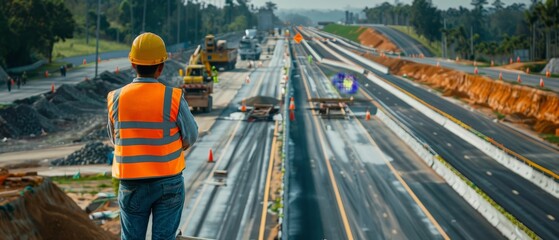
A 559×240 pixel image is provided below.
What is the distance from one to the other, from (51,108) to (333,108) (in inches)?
790

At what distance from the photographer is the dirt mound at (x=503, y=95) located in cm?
4572

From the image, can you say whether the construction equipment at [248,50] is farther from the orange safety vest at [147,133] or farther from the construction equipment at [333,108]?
the orange safety vest at [147,133]

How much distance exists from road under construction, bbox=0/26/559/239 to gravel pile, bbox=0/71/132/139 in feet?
32.4

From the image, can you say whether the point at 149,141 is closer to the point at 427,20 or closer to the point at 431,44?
the point at 427,20

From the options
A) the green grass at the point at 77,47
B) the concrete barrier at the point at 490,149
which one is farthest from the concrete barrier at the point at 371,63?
the green grass at the point at 77,47

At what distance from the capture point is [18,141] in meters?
40.0

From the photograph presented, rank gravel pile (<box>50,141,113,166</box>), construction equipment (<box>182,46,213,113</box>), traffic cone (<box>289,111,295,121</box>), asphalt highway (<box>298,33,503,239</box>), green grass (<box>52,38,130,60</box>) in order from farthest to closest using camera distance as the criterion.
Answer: green grass (<box>52,38,130,60</box>), construction equipment (<box>182,46,213,113</box>), traffic cone (<box>289,111,295,121</box>), gravel pile (<box>50,141,113,166</box>), asphalt highway (<box>298,33,503,239</box>)

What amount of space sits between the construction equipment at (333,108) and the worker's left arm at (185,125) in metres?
44.0

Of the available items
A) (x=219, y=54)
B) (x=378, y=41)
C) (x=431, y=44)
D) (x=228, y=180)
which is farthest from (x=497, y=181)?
(x=378, y=41)

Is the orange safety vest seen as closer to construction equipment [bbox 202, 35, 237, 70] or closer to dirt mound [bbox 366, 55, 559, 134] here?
dirt mound [bbox 366, 55, 559, 134]

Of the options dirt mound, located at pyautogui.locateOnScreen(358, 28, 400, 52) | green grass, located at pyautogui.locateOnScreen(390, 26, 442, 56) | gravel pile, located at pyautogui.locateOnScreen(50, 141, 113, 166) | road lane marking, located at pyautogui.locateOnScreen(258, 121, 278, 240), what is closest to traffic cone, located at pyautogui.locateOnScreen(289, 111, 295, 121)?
road lane marking, located at pyautogui.locateOnScreen(258, 121, 278, 240)

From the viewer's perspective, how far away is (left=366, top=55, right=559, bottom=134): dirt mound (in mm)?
45719

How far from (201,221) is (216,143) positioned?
16.5 m

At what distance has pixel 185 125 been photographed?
16.9ft
